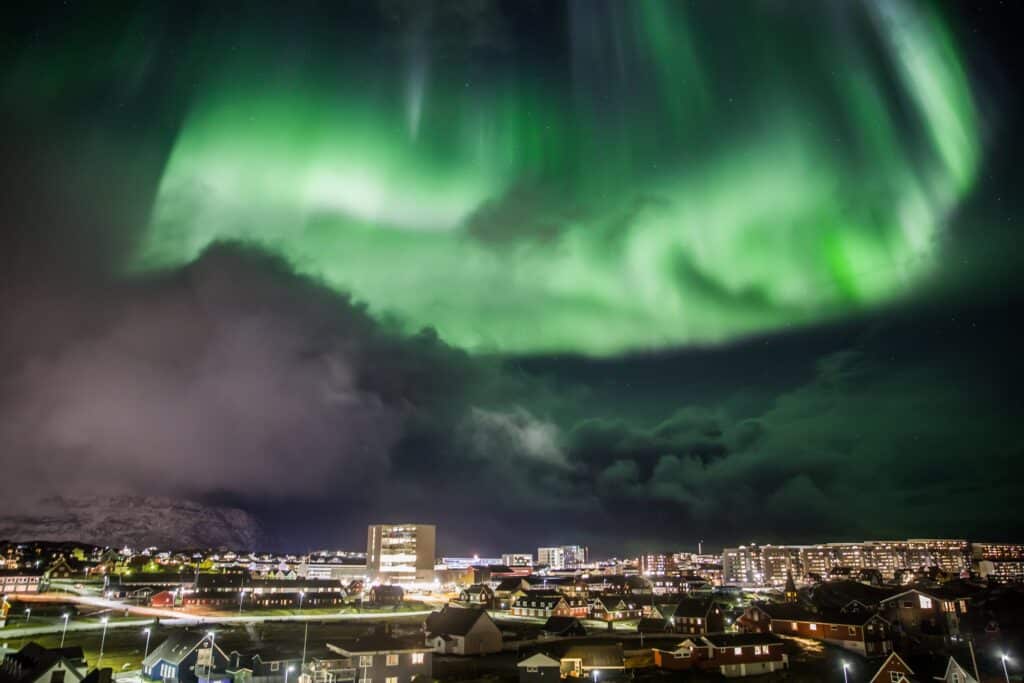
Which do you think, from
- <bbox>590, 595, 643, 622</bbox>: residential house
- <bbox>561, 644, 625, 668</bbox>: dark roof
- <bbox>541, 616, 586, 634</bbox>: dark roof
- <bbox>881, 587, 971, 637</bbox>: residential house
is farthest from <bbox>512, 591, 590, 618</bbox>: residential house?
<bbox>561, 644, 625, 668</bbox>: dark roof

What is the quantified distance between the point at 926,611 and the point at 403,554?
14864cm

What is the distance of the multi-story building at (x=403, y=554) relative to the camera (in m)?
A: 192

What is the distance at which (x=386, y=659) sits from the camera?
4638 centimetres

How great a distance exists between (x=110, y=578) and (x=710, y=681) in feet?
429

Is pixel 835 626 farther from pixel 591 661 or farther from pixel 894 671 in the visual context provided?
pixel 591 661

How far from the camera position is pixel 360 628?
76250 millimetres

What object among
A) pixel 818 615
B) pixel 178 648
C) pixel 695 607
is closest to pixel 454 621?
pixel 178 648

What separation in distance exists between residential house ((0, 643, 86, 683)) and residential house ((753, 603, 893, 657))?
66.6m

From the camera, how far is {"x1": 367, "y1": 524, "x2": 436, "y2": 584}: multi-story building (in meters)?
192

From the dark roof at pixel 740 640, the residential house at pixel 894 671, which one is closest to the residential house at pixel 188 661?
the dark roof at pixel 740 640

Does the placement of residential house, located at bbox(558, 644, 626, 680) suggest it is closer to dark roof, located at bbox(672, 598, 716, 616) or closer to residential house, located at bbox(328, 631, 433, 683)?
residential house, located at bbox(328, 631, 433, 683)

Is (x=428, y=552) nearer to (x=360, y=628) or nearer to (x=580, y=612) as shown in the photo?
(x=580, y=612)

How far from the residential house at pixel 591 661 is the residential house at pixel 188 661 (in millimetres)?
25417

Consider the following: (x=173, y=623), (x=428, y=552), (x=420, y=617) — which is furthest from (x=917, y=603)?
(x=428, y=552)
